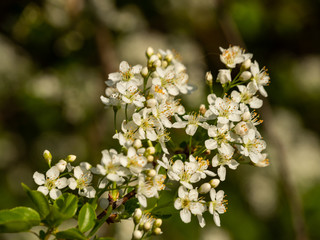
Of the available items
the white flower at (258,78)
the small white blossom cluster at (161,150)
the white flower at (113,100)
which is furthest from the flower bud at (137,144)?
the white flower at (258,78)

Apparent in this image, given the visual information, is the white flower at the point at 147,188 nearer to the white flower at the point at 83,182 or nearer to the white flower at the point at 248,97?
the white flower at the point at 83,182

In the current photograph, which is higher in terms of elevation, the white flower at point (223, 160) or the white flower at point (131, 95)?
the white flower at point (131, 95)

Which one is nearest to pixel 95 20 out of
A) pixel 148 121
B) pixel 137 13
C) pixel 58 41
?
pixel 58 41

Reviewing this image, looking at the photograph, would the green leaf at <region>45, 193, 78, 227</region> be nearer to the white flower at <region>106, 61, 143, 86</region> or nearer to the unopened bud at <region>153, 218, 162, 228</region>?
the unopened bud at <region>153, 218, 162, 228</region>

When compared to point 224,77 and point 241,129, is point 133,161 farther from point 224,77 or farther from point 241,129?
point 224,77

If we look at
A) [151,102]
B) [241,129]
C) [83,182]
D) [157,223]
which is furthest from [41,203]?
[241,129]

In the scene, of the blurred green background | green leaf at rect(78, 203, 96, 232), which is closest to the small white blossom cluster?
green leaf at rect(78, 203, 96, 232)
